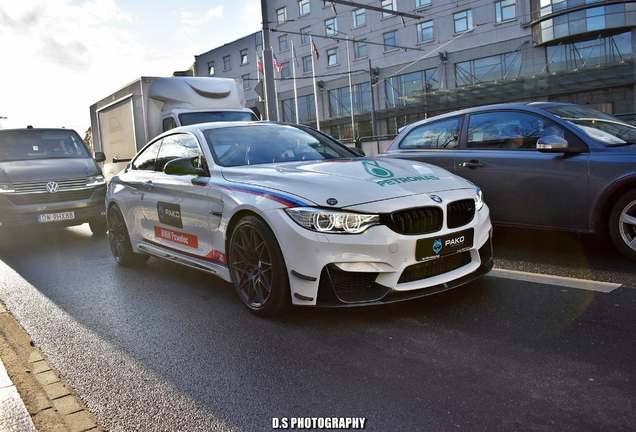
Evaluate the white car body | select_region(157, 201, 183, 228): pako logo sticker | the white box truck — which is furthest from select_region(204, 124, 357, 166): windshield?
the white box truck

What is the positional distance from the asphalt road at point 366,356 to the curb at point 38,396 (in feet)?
0.26

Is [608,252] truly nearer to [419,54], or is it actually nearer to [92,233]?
[92,233]

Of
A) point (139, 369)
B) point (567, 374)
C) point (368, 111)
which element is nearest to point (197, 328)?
point (139, 369)

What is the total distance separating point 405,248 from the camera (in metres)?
3.89

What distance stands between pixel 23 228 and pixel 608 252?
26.6 ft

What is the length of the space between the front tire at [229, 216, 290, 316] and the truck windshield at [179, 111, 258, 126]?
865cm

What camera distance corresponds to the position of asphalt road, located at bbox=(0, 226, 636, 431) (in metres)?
2.81

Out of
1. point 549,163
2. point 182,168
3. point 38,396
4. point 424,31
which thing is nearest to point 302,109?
point 424,31

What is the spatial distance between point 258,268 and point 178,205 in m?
1.37

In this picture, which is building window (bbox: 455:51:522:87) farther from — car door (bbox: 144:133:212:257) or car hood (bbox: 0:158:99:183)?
car door (bbox: 144:133:212:257)

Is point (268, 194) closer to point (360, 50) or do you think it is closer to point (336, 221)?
point (336, 221)

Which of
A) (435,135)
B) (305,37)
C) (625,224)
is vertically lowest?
(625,224)

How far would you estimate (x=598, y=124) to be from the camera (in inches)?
232
